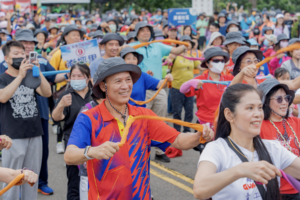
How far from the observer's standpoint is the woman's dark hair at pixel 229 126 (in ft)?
8.61

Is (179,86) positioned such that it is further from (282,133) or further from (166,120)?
(166,120)

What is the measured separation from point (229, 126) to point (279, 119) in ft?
3.49

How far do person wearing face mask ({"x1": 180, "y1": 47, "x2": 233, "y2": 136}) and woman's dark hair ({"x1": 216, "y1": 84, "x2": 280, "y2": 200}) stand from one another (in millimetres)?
2308

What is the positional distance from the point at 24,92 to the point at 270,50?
7869mm

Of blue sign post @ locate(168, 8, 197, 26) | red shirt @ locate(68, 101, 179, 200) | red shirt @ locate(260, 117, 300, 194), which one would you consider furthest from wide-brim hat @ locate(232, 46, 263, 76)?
blue sign post @ locate(168, 8, 197, 26)

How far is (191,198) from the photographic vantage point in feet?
17.9

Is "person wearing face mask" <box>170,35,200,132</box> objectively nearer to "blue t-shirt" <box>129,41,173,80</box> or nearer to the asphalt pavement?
the asphalt pavement

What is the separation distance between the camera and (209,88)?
5398 millimetres

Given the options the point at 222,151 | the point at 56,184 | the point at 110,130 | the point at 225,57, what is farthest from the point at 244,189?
the point at 56,184

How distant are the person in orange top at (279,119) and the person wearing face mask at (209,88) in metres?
1.54

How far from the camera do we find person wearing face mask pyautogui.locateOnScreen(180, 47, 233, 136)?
210 inches

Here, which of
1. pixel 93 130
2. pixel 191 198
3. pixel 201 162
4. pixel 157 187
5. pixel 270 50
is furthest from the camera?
pixel 270 50

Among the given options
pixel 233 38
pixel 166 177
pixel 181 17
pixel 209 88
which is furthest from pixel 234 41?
pixel 181 17

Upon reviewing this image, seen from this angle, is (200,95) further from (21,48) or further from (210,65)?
(21,48)
